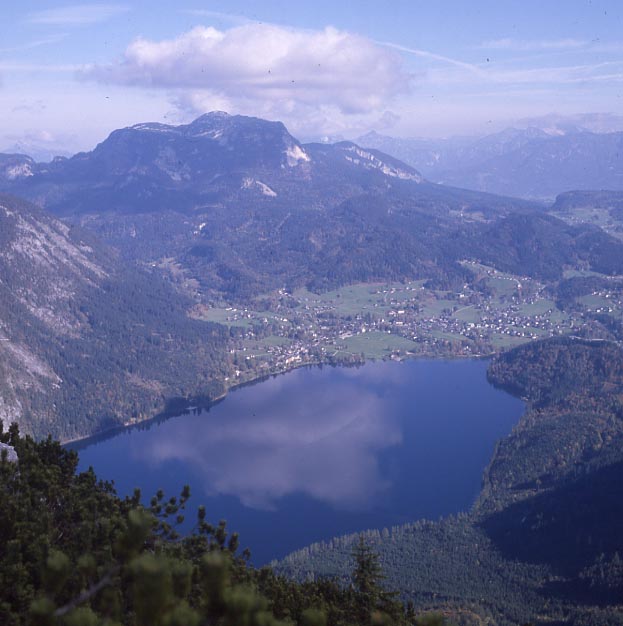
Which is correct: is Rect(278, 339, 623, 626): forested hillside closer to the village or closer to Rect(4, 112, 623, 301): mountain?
the village

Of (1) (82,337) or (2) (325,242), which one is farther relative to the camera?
(2) (325,242)

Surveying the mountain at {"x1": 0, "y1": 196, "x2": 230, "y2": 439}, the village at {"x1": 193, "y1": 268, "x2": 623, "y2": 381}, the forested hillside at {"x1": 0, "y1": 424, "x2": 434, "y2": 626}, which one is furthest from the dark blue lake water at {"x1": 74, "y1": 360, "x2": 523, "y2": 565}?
the forested hillside at {"x1": 0, "y1": 424, "x2": 434, "y2": 626}

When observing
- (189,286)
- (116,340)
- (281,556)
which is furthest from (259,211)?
(281,556)

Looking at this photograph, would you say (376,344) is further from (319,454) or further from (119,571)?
(119,571)

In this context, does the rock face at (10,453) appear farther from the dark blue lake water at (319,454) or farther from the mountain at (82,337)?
the mountain at (82,337)

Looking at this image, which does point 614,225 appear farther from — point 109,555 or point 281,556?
point 109,555

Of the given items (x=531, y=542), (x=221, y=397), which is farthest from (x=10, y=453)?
(x=221, y=397)
